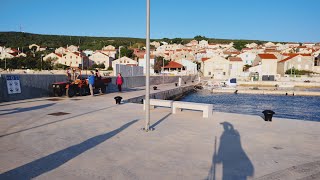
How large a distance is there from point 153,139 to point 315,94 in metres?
46.4

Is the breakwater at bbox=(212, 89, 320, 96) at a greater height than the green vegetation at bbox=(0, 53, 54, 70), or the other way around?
the green vegetation at bbox=(0, 53, 54, 70)

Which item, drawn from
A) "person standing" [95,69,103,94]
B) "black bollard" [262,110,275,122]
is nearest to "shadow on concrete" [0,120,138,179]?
"black bollard" [262,110,275,122]

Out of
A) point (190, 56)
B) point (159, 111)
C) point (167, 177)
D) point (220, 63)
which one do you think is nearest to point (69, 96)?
point (159, 111)

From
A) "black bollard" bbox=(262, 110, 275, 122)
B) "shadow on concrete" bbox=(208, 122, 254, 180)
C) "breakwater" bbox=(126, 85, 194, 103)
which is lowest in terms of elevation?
"breakwater" bbox=(126, 85, 194, 103)

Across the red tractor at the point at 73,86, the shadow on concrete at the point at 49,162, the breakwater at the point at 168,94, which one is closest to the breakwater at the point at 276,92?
the breakwater at the point at 168,94

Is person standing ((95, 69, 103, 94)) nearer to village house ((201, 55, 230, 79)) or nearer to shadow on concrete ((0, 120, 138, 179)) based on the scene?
shadow on concrete ((0, 120, 138, 179))

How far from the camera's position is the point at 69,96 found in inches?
720

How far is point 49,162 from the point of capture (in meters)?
5.74

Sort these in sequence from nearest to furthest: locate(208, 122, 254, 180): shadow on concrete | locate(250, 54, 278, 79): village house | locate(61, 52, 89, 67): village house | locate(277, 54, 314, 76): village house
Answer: locate(208, 122, 254, 180): shadow on concrete → locate(250, 54, 278, 79): village house → locate(277, 54, 314, 76): village house → locate(61, 52, 89, 67): village house

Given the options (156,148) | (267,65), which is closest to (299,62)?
(267,65)

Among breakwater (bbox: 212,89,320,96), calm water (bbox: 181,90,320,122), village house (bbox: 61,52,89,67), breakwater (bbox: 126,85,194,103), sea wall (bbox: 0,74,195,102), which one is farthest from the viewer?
village house (bbox: 61,52,89,67)

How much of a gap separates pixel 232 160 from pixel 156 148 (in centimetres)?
185

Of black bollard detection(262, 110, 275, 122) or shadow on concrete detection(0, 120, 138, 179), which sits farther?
black bollard detection(262, 110, 275, 122)

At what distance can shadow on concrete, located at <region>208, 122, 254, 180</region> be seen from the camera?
5207 mm
